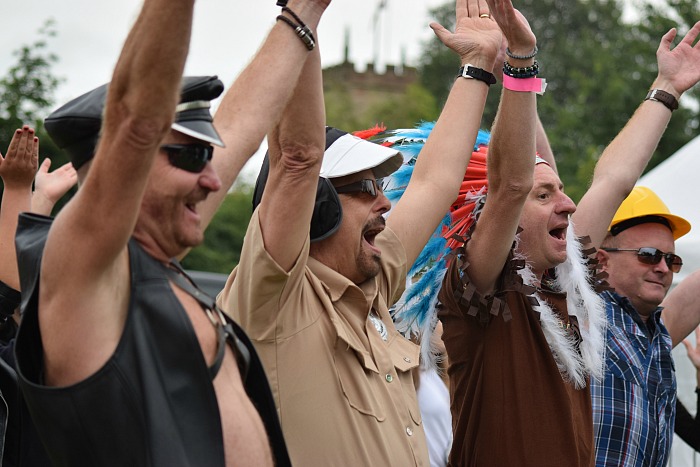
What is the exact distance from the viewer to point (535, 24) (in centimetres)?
3978

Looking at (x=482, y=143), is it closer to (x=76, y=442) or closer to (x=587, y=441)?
(x=587, y=441)

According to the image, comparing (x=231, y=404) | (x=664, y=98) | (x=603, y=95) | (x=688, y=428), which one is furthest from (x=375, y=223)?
(x=603, y=95)

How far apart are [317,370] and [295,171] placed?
587mm

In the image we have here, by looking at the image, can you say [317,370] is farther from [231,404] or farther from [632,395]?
[632,395]

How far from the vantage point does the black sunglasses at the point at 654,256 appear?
5.01m

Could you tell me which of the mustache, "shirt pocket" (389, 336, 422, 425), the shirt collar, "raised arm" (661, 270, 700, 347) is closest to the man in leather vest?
"shirt pocket" (389, 336, 422, 425)

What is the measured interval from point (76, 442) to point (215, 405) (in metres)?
0.28

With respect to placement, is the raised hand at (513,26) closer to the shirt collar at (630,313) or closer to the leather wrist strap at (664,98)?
the leather wrist strap at (664,98)

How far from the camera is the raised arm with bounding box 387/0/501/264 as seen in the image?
3713 millimetres

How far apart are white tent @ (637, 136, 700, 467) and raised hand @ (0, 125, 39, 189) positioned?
3.83m

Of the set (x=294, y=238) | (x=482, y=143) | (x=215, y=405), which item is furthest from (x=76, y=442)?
(x=482, y=143)

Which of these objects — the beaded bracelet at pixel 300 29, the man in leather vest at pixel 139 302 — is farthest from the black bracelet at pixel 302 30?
the man in leather vest at pixel 139 302

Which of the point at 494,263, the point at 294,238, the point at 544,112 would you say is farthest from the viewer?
the point at 544,112

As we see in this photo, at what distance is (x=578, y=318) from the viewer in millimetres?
3979
